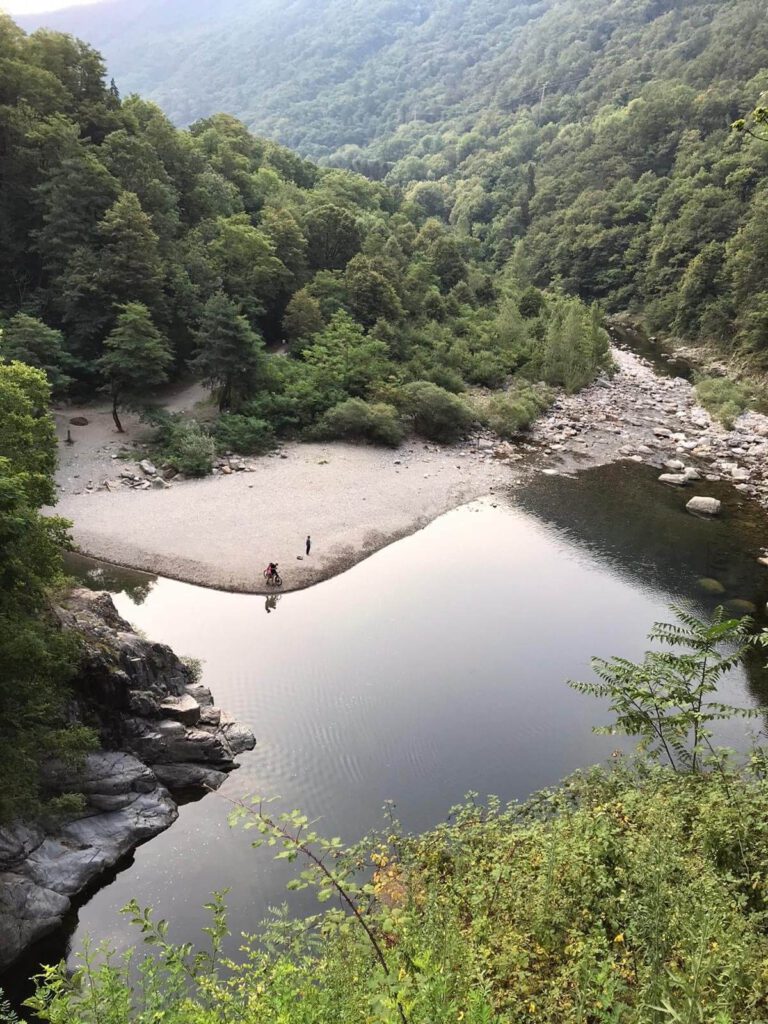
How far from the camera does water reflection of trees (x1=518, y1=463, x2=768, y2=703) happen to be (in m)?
21.5

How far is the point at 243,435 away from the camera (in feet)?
100

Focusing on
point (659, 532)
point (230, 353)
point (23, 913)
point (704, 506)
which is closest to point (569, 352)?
point (704, 506)

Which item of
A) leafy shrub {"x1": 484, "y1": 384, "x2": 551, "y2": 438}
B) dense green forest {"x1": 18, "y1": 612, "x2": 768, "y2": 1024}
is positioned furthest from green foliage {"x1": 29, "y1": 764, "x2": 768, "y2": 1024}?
leafy shrub {"x1": 484, "y1": 384, "x2": 551, "y2": 438}

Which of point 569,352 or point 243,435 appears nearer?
point 243,435

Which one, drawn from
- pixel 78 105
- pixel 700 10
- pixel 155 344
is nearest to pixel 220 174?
pixel 78 105

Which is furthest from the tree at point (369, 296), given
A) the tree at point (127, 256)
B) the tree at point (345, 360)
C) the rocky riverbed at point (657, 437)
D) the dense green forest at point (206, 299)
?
the tree at point (127, 256)

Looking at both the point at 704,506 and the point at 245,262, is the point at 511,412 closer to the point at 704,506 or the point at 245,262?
the point at 704,506

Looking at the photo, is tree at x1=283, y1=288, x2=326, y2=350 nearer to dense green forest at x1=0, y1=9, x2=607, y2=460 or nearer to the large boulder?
dense green forest at x1=0, y1=9, x2=607, y2=460

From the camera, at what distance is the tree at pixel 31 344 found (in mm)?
27281

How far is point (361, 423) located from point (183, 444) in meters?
9.09

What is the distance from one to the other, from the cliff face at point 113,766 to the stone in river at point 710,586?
51.2 ft

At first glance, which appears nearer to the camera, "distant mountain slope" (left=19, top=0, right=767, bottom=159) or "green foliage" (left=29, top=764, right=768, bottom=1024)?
"green foliage" (left=29, top=764, right=768, bottom=1024)

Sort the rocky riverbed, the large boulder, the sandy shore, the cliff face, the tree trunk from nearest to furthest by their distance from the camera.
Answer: the large boulder
the cliff face
the sandy shore
the tree trunk
the rocky riverbed

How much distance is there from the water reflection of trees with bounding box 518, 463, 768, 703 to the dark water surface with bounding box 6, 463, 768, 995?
0.33ft
